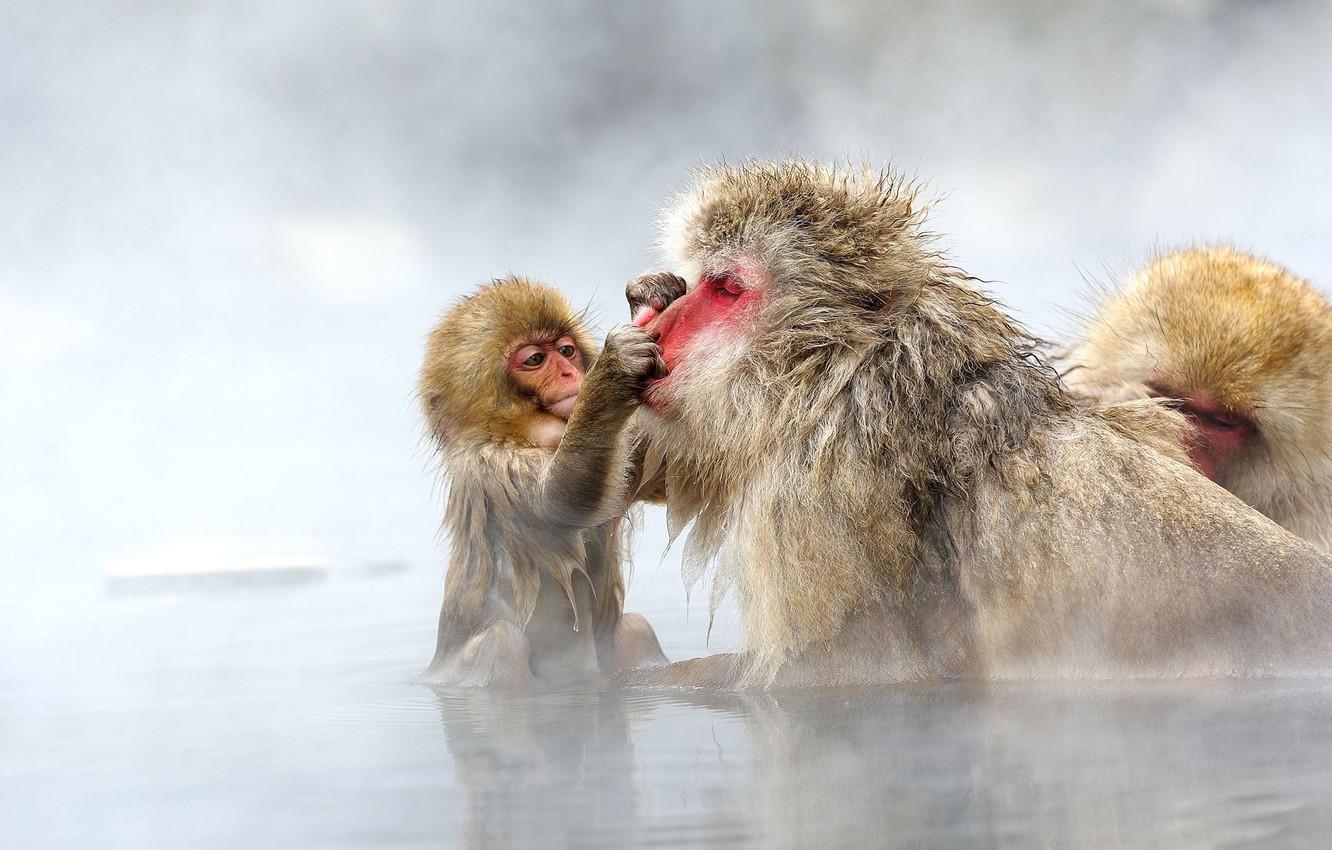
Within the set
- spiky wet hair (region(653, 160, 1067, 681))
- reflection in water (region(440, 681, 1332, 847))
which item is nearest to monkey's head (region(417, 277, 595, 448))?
spiky wet hair (region(653, 160, 1067, 681))

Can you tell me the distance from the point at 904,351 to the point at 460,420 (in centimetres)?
122

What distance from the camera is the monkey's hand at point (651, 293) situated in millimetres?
2445

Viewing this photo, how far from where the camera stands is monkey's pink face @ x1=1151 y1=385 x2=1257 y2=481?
280cm

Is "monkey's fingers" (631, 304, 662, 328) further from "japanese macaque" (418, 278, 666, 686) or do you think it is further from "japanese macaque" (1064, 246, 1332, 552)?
"japanese macaque" (1064, 246, 1332, 552)

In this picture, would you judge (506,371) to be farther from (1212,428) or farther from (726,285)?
(1212,428)

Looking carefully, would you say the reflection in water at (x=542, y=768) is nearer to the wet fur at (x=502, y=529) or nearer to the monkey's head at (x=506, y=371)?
the wet fur at (x=502, y=529)

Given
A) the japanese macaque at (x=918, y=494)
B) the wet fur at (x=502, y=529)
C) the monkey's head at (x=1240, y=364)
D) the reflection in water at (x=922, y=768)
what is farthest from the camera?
the wet fur at (x=502, y=529)

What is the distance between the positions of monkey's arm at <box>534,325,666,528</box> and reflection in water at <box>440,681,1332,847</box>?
1.49 feet

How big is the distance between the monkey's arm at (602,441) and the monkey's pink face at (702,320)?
0.07m

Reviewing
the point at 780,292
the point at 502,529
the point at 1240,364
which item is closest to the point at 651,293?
the point at 780,292

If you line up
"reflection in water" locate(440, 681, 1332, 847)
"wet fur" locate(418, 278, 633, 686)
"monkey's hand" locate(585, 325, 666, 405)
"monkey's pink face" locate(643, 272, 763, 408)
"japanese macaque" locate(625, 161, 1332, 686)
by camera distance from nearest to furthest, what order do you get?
"reflection in water" locate(440, 681, 1332, 847)
"japanese macaque" locate(625, 161, 1332, 686)
"monkey's hand" locate(585, 325, 666, 405)
"monkey's pink face" locate(643, 272, 763, 408)
"wet fur" locate(418, 278, 633, 686)

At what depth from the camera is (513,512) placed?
9.53 ft

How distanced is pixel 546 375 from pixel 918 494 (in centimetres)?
110

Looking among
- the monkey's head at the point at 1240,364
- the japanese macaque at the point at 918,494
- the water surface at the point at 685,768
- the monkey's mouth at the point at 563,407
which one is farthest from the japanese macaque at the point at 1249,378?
the monkey's mouth at the point at 563,407
